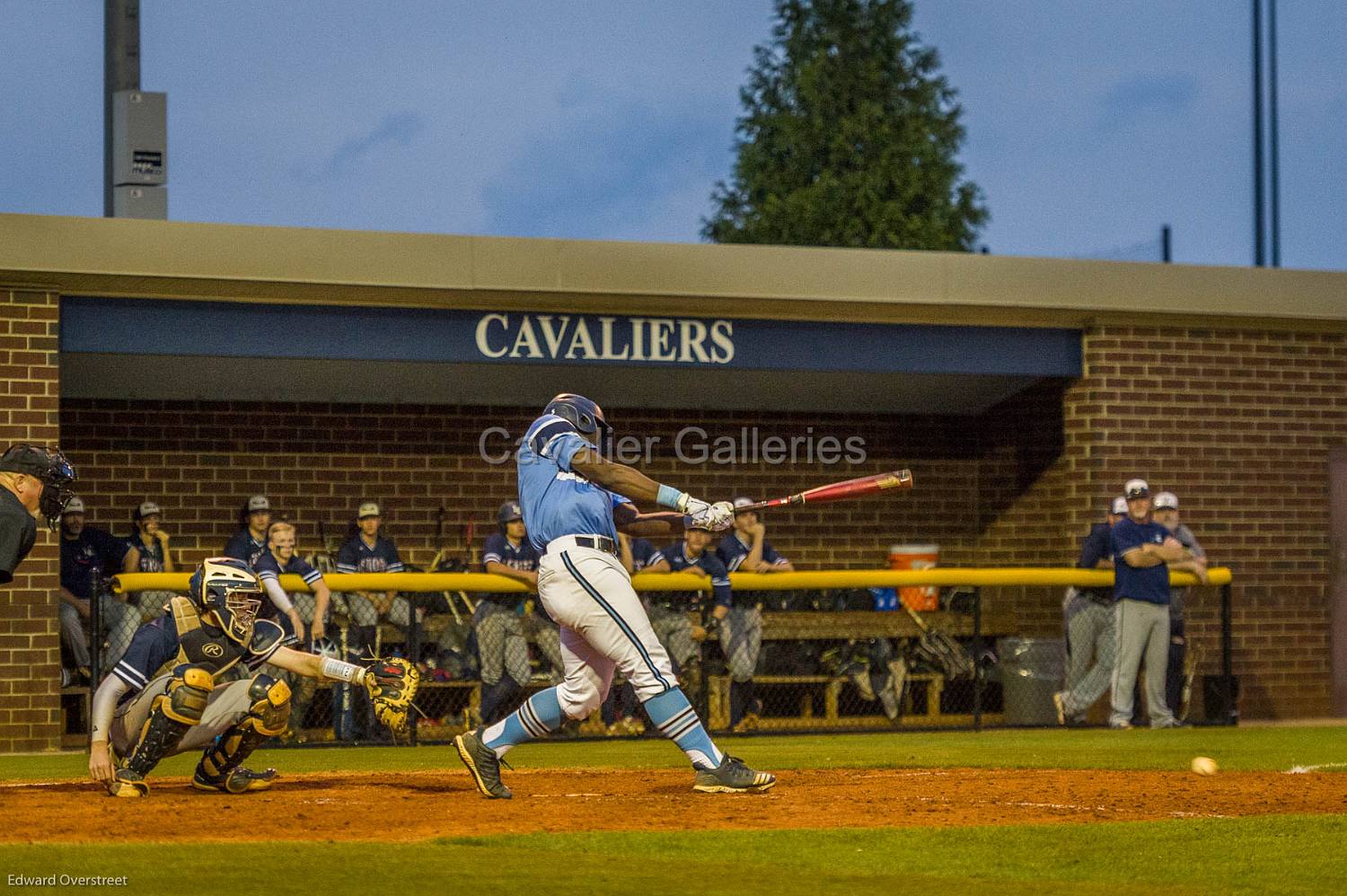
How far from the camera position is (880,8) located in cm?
4259

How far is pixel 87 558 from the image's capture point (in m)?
12.9

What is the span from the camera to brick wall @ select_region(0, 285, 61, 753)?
471 inches

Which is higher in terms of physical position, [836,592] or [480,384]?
[480,384]

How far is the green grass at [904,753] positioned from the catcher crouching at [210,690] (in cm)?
175

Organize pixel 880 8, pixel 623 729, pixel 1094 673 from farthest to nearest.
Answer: pixel 880 8 < pixel 1094 673 < pixel 623 729

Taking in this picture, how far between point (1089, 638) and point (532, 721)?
7.20m

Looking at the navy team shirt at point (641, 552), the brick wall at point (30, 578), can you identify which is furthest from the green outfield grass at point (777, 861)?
the navy team shirt at point (641, 552)

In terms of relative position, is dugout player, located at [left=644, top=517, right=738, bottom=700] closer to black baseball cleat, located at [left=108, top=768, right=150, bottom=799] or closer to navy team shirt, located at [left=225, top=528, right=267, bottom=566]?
navy team shirt, located at [left=225, top=528, right=267, bottom=566]

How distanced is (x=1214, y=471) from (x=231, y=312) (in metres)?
8.42

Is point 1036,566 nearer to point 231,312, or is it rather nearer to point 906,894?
point 231,312

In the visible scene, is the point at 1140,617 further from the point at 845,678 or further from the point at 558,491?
the point at 558,491

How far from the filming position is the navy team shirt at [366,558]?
12.9 meters

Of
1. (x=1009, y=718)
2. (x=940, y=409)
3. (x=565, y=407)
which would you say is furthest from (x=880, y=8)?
(x=565, y=407)

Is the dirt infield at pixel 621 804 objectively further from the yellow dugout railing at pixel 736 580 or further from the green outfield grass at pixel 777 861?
the yellow dugout railing at pixel 736 580
